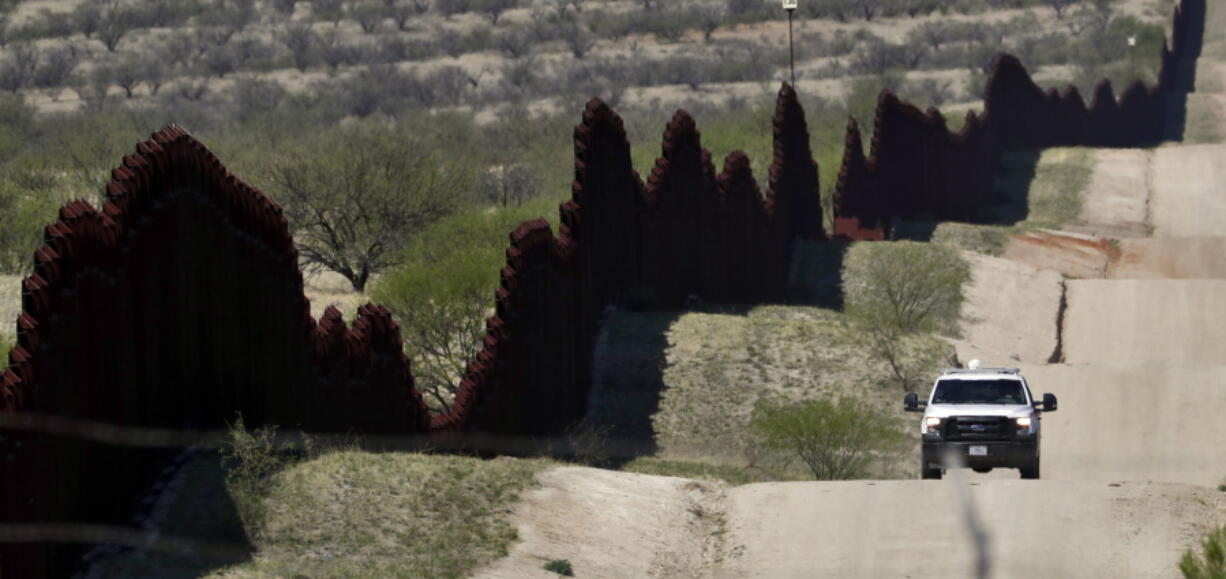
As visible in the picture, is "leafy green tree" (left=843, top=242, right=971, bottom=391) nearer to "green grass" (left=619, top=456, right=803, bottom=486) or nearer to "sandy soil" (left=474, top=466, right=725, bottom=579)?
"green grass" (left=619, top=456, right=803, bottom=486)

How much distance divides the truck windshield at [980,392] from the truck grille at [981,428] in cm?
69

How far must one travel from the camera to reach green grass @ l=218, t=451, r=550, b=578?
81.5ft

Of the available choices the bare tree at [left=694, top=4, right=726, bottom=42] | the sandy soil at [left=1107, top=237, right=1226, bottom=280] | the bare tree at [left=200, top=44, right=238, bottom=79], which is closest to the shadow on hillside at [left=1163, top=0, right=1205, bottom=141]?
the bare tree at [left=694, top=4, right=726, bottom=42]

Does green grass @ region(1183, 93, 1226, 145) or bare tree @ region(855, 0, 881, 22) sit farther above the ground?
bare tree @ region(855, 0, 881, 22)

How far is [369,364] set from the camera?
104ft

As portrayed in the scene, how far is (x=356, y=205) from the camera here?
60250 mm

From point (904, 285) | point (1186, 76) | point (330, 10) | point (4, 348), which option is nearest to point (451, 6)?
point (330, 10)

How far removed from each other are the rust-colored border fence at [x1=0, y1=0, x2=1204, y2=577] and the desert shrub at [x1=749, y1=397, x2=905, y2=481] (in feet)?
13.4

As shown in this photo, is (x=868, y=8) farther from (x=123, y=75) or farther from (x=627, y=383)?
(x=627, y=383)

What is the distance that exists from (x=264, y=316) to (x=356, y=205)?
1248 inches

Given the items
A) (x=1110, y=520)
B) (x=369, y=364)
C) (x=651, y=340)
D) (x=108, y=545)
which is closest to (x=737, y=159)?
(x=651, y=340)

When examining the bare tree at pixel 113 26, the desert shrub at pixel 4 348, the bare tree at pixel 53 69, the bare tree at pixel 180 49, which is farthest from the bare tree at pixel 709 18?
the desert shrub at pixel 4 348

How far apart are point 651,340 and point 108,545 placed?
21.3 m

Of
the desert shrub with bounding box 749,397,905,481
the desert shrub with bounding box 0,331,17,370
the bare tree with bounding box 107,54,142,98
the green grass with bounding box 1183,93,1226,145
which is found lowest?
the desert shrub with bounding box 749,397,905,481
